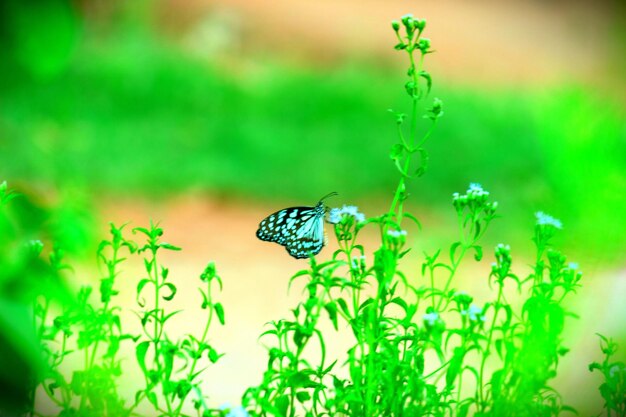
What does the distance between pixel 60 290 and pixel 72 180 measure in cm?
328

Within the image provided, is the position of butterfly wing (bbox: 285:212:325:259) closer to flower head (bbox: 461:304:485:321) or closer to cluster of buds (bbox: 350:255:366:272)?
cluster of buds (bbox: 350:255:366:272)

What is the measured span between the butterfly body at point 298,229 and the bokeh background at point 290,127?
0.73 m

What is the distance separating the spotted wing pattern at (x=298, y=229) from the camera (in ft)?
3.94

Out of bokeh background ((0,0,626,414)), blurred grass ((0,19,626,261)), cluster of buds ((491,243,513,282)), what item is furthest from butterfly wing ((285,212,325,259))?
blurred grass ((0,19,626,261))

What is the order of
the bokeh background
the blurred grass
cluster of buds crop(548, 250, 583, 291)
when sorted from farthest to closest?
the blurred grass, the bokeh background, cluster of buds crop(548, 250, 583, 291)

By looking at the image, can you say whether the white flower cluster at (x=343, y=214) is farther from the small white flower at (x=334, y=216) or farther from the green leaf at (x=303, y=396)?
the green leaf at (x=303, y=396)

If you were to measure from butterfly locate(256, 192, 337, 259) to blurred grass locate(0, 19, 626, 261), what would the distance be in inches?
84.8

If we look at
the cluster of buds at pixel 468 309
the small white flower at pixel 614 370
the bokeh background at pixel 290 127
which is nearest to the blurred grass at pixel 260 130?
the bokeh background at pixel 290 127

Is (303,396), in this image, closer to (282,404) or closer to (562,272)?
(282,404)

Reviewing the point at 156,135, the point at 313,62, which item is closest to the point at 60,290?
the point at 156,135

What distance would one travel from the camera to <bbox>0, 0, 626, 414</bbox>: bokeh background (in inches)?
117

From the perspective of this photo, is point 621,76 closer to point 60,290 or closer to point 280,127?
point 280,127

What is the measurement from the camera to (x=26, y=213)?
0.49 meters

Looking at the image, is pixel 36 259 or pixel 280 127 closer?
pixel 36 259
